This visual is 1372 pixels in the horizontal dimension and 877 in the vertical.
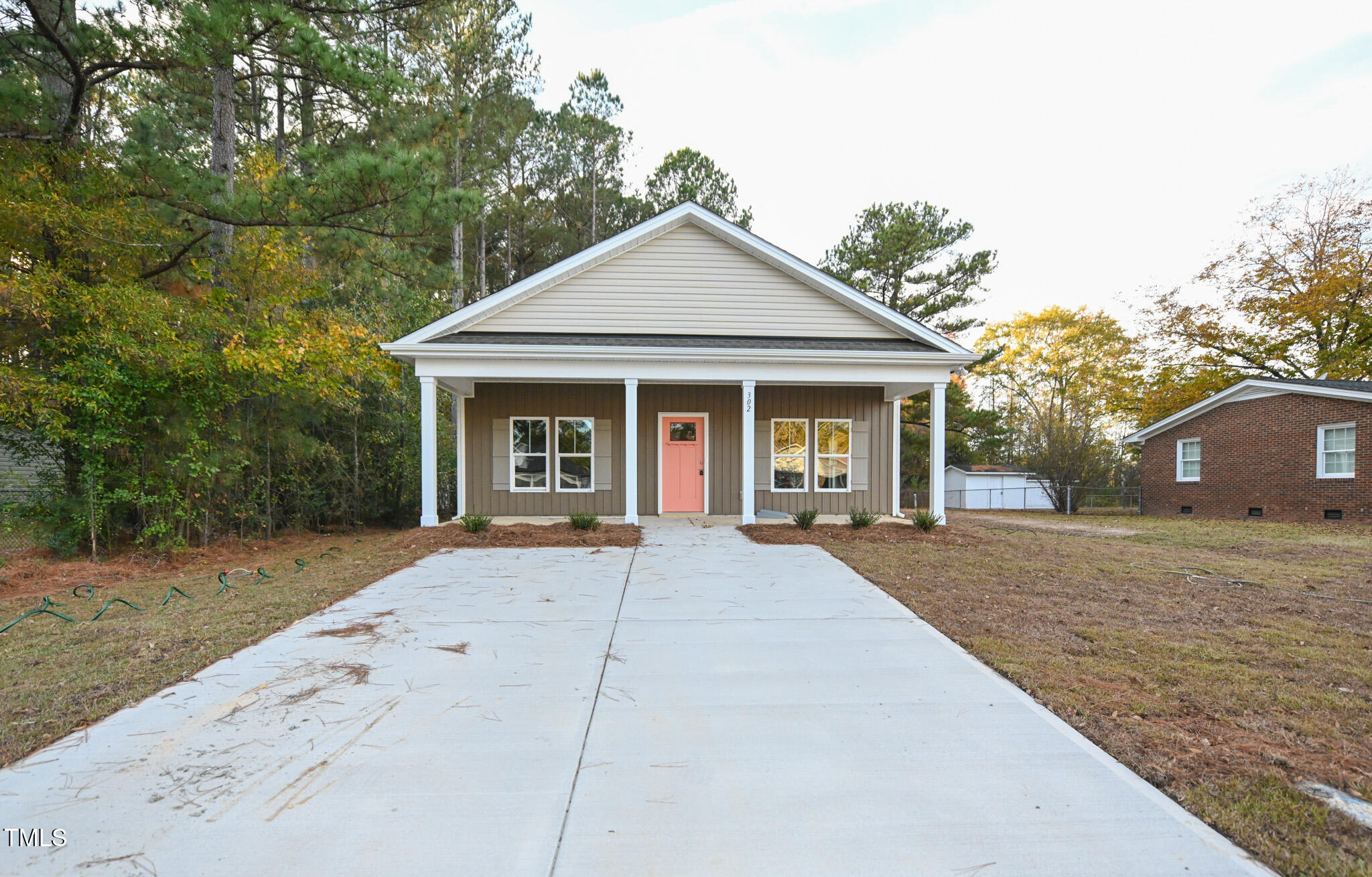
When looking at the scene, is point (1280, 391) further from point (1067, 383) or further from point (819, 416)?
point (1067, 383)

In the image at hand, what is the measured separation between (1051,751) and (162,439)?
397 inches

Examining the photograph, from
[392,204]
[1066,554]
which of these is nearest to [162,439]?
[392,204]

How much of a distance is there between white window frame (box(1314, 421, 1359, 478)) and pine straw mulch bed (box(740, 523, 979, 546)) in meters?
11.3

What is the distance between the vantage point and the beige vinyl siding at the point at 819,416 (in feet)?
40.4

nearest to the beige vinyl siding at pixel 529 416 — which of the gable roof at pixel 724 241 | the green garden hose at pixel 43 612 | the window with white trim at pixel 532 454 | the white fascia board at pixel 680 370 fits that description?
the window with white trim at pixel 532 454

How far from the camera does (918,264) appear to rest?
23938 millimetres

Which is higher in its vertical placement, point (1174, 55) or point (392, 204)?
point (1174, 55)

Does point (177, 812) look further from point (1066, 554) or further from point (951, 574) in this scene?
point (1066, 554)

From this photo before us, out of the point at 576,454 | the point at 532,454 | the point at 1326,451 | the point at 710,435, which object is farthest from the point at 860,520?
the point at 1326,451

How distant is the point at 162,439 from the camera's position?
7996 mm

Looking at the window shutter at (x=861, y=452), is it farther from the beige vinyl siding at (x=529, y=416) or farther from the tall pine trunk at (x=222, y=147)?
the tall pine trunk at (x=222, y=147)

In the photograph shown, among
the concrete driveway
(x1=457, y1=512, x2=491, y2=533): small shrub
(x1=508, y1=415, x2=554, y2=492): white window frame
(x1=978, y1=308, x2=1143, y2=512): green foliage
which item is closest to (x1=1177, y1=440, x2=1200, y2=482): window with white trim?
(x1=978, y1=308, x2=1143, y2=512): green foliage

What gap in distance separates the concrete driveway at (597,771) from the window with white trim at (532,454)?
7619 millimetres

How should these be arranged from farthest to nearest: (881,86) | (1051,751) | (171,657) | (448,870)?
(881,86), (171,657), (1051,751), (448,870)
